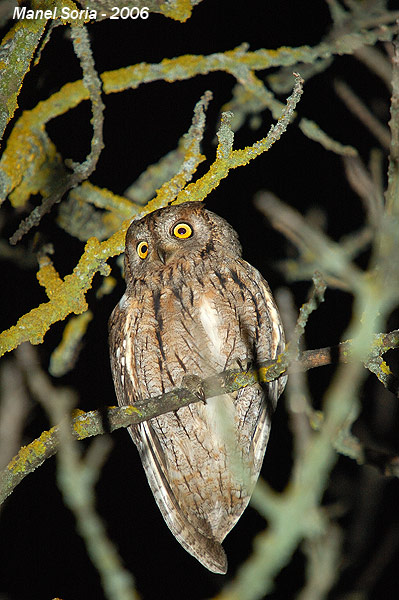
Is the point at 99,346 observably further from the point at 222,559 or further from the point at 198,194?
the point at 198,194

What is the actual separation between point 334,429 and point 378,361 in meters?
0.37

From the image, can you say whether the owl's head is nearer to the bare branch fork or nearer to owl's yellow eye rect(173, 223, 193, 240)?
owl's yellow eye rect(173, 223, 193, 240)

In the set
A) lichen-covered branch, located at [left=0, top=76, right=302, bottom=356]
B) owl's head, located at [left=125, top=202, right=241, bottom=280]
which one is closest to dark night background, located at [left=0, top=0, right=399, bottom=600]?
owl's head, located at [left=125, top=202, right=241, bottom=280]

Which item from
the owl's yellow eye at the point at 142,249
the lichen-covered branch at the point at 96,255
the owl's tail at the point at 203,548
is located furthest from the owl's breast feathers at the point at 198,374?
the lichen-covered branch at the point at 96,255

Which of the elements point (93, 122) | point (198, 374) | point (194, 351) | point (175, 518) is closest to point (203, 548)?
point (175, 518)

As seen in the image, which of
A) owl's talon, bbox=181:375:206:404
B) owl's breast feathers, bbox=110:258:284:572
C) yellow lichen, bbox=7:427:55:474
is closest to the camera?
yellow lichen, bbox=7:427:55:474

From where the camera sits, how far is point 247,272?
2359 mm

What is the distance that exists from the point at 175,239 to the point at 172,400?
113cm

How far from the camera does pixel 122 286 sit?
3.53 meters

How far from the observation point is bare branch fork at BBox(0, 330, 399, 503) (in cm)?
127

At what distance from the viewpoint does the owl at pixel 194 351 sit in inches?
87.0

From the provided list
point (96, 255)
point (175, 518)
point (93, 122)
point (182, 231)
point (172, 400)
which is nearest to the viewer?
point (172, 400)

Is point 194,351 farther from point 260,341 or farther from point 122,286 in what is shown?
point 122,286

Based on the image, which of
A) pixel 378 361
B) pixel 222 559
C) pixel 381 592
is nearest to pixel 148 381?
pixel 222 559
